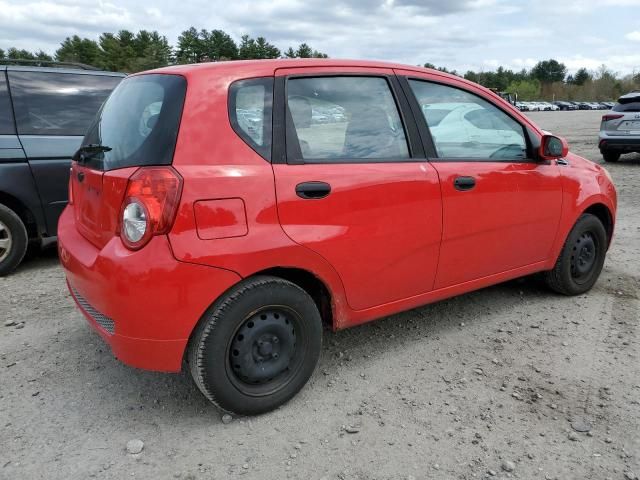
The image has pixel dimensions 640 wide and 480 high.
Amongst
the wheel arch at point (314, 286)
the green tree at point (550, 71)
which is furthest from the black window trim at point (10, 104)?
the green tree at point (550, 71)

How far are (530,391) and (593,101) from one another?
376 ft

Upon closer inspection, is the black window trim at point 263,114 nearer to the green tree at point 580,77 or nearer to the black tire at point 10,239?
the black tire at point 10,239

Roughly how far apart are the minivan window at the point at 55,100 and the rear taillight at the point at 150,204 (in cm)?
321

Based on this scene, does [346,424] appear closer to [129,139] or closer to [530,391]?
[530,391]

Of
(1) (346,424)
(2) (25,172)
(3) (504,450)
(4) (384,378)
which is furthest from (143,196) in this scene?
(2) (25,172)

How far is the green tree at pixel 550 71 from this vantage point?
133625mm

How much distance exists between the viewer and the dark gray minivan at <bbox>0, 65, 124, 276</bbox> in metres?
4.75

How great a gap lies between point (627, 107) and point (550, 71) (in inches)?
5456

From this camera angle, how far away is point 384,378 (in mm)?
3043

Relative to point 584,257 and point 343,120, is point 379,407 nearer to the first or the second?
point 343,120

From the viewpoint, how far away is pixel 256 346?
2.62m

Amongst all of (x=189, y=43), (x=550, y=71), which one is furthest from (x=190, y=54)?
(x=550, y=71)

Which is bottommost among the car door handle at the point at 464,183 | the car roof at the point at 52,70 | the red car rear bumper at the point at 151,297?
the red car rear bumper at the point at 151,297

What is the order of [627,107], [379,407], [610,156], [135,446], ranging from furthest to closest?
[610,156], [627,107], [379,407], [135,446]
